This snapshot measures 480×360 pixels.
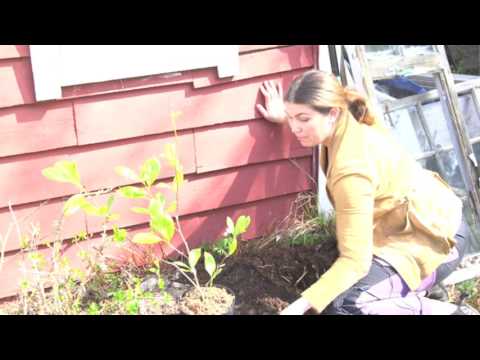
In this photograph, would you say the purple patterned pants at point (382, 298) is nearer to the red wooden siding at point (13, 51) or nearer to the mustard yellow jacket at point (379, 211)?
the mustard yellow jacket at point (379, 211)

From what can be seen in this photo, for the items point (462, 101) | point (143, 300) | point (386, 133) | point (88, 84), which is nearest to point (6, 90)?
point (88, 84)

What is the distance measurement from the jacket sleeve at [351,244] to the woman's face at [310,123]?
22cm

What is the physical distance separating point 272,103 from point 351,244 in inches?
41.5

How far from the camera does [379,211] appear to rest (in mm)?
2541

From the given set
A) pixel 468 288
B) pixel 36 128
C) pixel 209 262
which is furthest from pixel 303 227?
pixel 36 128

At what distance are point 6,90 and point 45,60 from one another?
22cm

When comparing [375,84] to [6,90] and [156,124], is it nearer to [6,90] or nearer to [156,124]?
[156,124]

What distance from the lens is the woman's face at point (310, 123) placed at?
2361 millimetres

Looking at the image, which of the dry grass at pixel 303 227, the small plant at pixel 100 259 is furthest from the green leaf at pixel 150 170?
the dry grass at pixel 303 227

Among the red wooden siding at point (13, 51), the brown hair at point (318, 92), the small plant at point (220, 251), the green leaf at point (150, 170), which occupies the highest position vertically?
the red wooden siding at point (13, 51)

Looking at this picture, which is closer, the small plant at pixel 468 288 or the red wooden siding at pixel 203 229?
the red wooden siding at pixel 203 229

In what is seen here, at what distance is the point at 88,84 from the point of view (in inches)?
109

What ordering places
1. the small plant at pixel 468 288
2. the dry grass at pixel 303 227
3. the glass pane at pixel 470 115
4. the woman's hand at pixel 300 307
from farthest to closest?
the glass pane at pixel 470 115 < the dry grass at pixel 303 227 < the small plant at pixel 468 288 < the woman's hand at pixel 300 307

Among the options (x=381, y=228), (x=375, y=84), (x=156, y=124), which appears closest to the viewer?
(x=381, y=228)
